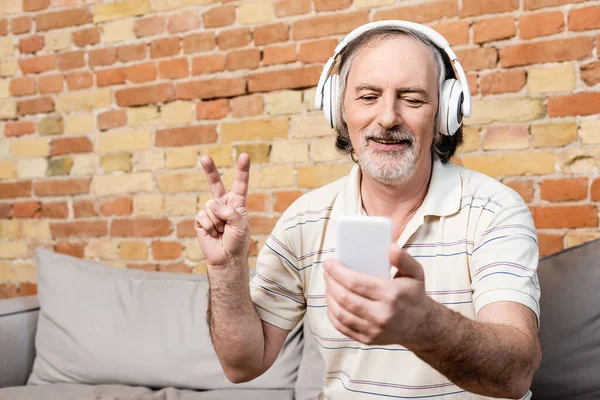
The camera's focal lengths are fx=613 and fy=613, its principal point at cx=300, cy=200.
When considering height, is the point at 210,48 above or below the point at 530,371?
above

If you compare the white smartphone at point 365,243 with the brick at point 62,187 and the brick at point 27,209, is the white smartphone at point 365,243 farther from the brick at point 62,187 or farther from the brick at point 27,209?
the brick at point 27,209

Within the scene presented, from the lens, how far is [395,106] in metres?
1.32

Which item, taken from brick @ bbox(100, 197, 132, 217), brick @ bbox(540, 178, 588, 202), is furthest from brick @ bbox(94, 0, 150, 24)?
brick @ bbox(540, 178, 588, 202)

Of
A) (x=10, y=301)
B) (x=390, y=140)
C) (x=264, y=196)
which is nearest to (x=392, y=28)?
(x=390, y=140)

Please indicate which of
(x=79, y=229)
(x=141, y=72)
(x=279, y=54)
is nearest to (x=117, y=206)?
(x=79, y=229)

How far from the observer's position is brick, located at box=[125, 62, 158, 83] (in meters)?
2.32

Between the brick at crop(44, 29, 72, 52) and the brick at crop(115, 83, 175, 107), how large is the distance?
33 centimetres

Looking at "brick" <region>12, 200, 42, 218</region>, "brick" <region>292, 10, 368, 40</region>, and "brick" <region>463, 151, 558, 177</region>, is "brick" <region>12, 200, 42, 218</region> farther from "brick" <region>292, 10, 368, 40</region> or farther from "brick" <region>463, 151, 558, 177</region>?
"brick" <region>463, 151, 558, 177</region>

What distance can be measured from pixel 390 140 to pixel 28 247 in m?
1.81

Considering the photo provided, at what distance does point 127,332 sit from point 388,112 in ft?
3.65

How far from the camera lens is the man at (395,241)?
1114mm

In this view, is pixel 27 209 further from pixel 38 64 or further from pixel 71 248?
pixel 38 64

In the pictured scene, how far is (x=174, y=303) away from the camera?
1.92 metres

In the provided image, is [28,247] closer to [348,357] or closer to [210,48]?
[210,48]
